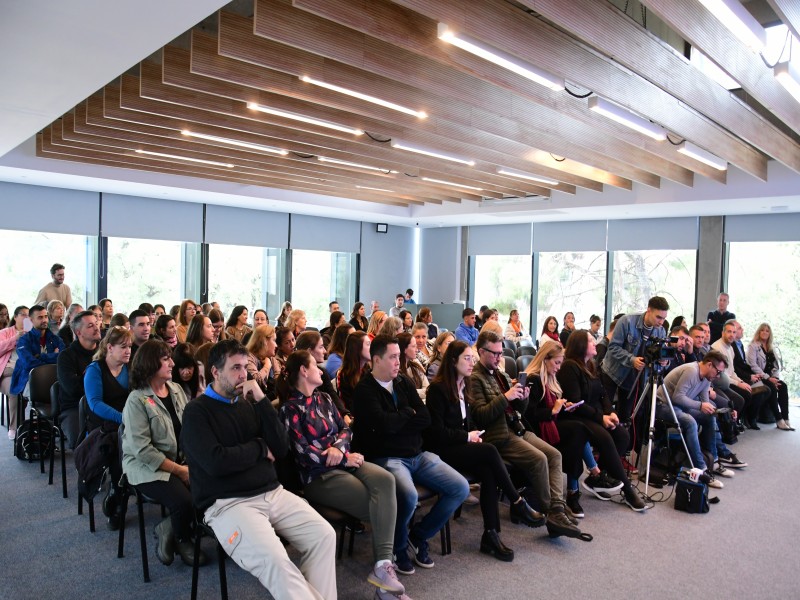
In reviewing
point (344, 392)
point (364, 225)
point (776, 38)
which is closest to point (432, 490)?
point (344, 392)

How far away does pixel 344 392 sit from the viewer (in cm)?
432

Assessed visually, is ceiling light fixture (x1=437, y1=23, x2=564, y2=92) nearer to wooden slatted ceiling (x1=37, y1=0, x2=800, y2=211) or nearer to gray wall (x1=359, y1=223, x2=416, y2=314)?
wooden slatted ceiling (x1=37, y1=0, x2=800, y2=211)

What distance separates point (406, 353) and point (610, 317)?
26.9 ft

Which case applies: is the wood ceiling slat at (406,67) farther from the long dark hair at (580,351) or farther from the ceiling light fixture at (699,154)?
the long dark hair at (580,351)

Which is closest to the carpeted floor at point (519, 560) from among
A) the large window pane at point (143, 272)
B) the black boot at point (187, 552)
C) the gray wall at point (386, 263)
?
the black boot at point (187, 552)

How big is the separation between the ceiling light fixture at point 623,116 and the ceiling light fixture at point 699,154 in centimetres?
83

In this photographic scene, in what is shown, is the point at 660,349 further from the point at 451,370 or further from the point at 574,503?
the point at 451,370

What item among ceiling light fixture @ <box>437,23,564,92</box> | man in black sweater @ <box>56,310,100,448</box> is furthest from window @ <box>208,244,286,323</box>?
ceiling light fixture @ <box>437,23,564,92</box>

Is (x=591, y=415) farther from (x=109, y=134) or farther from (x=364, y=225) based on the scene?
(x=364, y=225)

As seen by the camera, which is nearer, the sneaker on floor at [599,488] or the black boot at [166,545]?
the black boot at [166,545]

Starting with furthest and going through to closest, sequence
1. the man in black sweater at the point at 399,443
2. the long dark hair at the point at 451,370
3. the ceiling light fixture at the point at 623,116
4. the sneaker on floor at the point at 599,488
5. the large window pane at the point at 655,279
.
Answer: the large window pane at the point at 655,279 → the sneaker on floor at the point at 599,488 → the ceiling light fixture at the point at 623,116 → the long dark hair at the point at 451,370 → the man in black sweater at the point at 399,443

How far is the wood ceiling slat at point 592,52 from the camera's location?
3.38m

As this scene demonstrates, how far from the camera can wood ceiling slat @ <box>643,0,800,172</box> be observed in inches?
130

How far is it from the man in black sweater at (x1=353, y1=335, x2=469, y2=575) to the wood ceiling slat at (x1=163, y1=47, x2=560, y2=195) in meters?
2.39
